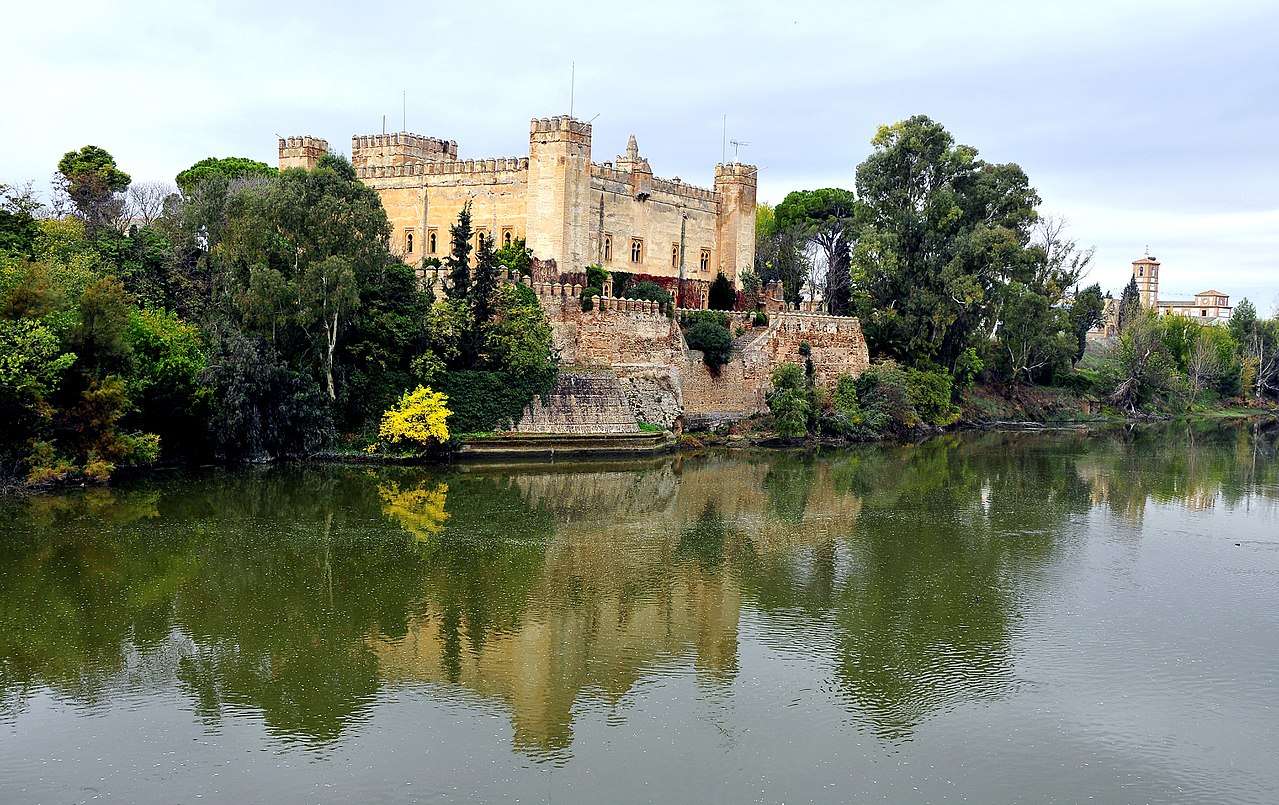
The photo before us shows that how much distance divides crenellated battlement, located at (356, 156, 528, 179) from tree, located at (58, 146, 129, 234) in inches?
303

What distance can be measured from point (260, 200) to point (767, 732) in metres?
18.1

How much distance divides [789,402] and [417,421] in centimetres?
1138

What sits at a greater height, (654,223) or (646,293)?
(654,223)

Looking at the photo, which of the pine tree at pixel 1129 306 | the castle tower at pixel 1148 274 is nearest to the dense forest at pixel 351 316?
the pine tree at pixel 1129 306

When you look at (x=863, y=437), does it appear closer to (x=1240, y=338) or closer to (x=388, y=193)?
(x=388, y=193)

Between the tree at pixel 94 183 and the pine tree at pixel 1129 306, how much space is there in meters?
40.2

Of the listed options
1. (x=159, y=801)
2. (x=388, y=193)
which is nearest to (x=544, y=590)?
(x=159, y=801)

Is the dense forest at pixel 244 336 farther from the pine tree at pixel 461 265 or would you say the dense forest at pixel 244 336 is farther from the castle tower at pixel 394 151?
the castle tower at pixel 394 151

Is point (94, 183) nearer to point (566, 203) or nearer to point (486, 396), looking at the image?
point (566, 203)

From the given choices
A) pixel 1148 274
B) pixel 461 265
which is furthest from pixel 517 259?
pixel 1148 274

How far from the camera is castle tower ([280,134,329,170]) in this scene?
35625 mm

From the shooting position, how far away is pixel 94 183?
35.9 meters

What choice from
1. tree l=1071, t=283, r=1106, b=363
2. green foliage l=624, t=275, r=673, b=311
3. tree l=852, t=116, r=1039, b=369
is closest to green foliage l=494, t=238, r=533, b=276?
green foliage l=624, t=275, r=673, b=311

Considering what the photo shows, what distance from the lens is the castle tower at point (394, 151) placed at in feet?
124
